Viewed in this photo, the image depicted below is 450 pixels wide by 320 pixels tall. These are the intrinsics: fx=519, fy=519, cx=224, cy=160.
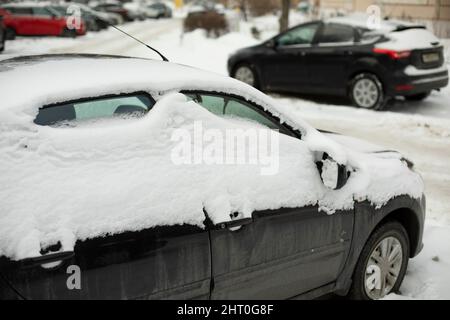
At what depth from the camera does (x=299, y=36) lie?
1055 centimetres

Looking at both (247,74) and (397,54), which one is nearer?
(397,54)

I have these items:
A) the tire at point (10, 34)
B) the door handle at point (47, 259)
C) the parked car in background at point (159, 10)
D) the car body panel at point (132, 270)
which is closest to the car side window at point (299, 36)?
the car body panel at point (132, 270)

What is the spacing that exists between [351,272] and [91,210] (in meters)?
1.81

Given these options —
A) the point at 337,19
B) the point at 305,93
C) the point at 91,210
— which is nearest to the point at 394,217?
the point at 91,210

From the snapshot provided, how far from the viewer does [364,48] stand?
30.9 ft

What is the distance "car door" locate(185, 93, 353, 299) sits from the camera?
2521mm

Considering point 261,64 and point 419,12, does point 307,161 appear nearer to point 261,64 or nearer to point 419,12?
point 261,64

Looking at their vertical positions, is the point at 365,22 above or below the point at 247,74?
above

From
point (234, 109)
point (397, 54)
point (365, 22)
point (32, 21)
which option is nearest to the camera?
point (234, 109)

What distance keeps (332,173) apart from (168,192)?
1035mm

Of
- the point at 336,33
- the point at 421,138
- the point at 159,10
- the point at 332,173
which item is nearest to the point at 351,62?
the point at 336,33

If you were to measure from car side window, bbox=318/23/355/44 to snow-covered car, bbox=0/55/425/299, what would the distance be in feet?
23.0

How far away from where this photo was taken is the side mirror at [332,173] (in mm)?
2924

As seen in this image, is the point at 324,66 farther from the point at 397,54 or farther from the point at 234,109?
the point at 234,109
